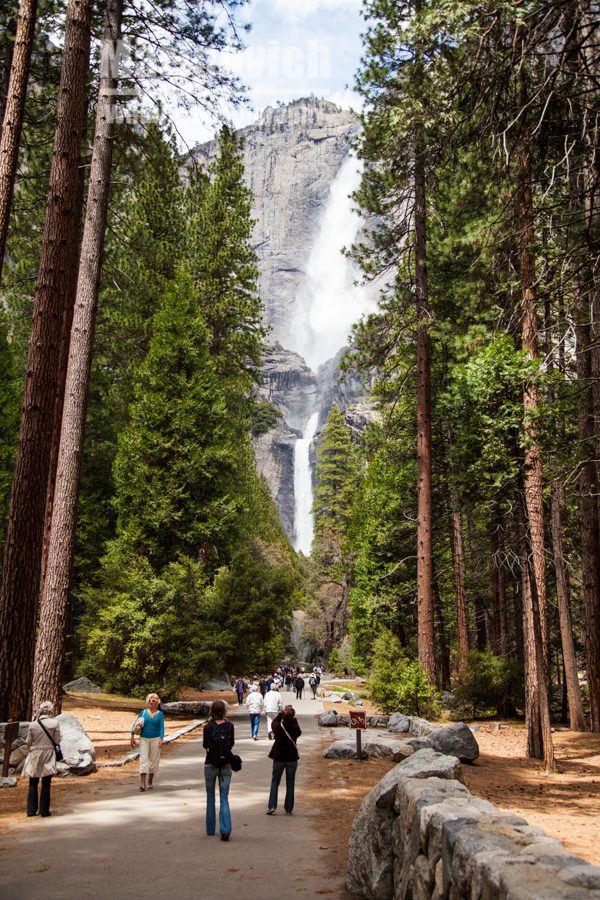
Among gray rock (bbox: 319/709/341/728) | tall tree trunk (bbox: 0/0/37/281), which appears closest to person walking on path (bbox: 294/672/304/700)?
gray rock (bbox: 319/709/341/728)

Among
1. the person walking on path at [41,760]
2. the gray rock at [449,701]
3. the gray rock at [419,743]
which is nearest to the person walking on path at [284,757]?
the person walking on path at [41,760]

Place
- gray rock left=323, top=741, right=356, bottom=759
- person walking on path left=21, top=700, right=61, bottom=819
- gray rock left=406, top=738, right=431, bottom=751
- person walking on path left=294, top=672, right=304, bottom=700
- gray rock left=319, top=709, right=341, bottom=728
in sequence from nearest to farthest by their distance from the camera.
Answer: person walking on path left=21, top=700, right=61, bottom=819, gray rock left=406, top=738, right=431, bottom=751, gray rock left=323, top=741, right=356, bottom=759, gray rock left=319, top=709, right=341, bottom=728, person walking on path left=294, top=672, right=304, bottom=700

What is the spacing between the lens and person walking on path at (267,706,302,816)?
26.4 ft

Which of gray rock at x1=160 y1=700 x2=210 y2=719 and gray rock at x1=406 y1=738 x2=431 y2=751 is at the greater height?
gray rock at x1=406 y1=738 x2=431 y2=751

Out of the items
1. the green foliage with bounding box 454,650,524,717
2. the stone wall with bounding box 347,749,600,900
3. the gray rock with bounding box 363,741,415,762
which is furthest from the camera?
the green foliage with bounding box 454,650,524,717

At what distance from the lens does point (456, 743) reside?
12.4 meters

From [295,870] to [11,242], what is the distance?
21.5 metres

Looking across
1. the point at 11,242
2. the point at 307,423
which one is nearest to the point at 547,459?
the point at 11,242

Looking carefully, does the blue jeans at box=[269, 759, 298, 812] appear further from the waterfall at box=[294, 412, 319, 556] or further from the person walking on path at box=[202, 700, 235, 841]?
the waterfall at box=[294, 412, 319, 556]

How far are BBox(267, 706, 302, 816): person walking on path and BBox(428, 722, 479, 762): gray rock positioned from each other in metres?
5.04

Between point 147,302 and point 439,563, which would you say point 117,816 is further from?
point 147,302

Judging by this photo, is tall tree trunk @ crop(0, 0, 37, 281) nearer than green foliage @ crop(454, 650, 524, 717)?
Yes

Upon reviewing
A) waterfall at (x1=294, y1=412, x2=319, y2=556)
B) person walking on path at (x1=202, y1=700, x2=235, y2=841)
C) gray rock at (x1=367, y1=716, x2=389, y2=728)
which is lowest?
gray rock at (x1=367, y1=716, x2=389, y2=728)

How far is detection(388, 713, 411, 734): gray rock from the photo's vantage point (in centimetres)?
1590
